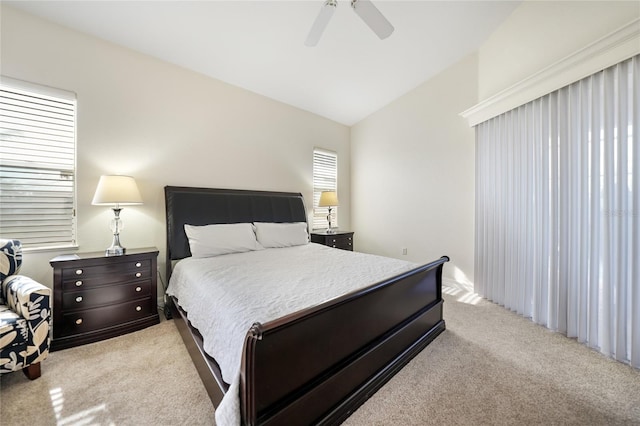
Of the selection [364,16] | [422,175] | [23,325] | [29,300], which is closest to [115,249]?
[29,300]

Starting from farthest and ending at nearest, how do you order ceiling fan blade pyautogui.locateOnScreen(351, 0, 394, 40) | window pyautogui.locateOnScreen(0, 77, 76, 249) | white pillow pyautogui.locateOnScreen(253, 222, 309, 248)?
white pillow pyautogui.locateOnScreen(253, 222, 309, 248) < window pyautogui.locateOnScreen(0, 77, 76, 249) < ceiling fan blade pyautogui.locateOnScreen(351, 0, 394, 40)

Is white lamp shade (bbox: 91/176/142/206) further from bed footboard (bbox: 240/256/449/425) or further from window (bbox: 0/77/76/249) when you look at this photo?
bed footboard (bbox: 240/256/449/425)

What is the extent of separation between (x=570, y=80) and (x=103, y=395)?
169 inches

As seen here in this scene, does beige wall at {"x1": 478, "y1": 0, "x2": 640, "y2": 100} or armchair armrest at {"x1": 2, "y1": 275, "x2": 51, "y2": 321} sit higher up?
beige wall at {"x1": 478, "y1": 0, "x2": 640, "y2": 100}

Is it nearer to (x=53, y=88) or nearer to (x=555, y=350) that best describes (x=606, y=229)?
(x=555, y=350)

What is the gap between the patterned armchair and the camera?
1508 millimetres

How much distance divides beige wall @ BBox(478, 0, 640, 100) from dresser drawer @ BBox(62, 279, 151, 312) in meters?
4.52

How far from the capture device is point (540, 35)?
2.43m

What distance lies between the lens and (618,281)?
6.04ft

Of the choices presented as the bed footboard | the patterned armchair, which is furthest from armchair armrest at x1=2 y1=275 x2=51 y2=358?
the bed footboard

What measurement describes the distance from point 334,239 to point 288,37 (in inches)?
110

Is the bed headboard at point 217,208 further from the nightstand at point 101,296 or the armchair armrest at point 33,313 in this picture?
the armchair armrest at point 33,313

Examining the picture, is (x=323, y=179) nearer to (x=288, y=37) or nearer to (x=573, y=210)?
(x=288, y=37)

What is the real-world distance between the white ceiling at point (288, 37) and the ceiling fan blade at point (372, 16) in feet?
2.34
